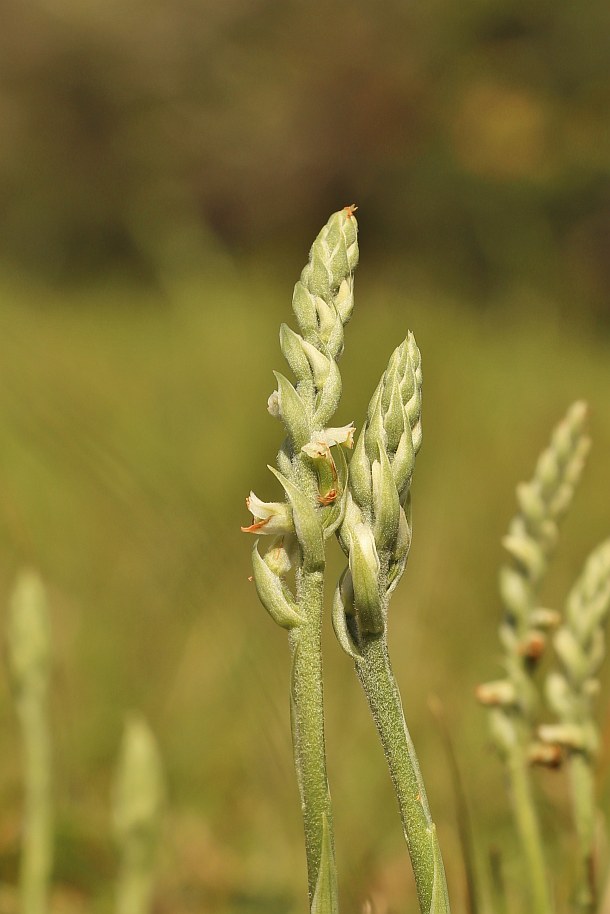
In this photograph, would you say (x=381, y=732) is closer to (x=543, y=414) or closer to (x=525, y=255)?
(x=543, y=414)

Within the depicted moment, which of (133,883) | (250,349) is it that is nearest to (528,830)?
(133,883)

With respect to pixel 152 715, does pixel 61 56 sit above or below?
above

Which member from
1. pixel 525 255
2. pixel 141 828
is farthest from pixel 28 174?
pixel 141 828

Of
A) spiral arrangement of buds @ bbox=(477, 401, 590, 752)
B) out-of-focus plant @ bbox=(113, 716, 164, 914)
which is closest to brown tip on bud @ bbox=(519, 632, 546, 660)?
spiral arrangement of buds @ bbox=(477, 401, 590, 752)

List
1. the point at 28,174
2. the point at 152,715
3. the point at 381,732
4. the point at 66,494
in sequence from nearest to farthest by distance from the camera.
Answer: the point at 381,732 → the point at 152,715 → the point at 66,494 → the point at 28,174

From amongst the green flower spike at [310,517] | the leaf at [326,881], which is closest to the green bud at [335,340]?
the green flower spike at [310,517]
